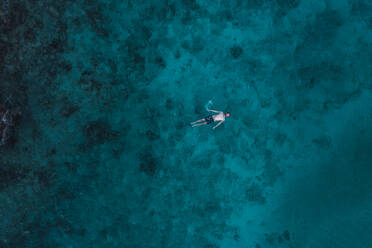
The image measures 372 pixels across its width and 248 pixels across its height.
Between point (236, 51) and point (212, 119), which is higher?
point (236, 51)

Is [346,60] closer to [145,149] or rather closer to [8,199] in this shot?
[145,149]

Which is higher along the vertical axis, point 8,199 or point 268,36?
point 268,36

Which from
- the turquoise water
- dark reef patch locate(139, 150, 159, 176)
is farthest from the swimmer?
dark reef patch locate(139, 150, 159, 176)

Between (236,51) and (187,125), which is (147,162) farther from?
(236,51)

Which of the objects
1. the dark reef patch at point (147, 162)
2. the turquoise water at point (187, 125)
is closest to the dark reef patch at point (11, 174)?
the turquoise water at point (187, 125)

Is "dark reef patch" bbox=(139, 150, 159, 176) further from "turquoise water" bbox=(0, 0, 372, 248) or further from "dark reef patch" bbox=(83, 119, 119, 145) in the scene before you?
"dark reef patch" bbox=(83, 119, 119, 145)

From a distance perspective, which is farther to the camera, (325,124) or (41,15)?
(325,124)

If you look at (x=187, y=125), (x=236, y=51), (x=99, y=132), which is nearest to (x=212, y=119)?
(x=187, y=125)

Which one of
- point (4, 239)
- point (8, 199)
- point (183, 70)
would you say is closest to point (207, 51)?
point (183, 70)

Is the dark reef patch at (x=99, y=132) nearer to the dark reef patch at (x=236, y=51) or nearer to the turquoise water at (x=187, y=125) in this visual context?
the turquoise water at (x=187, y=125)
